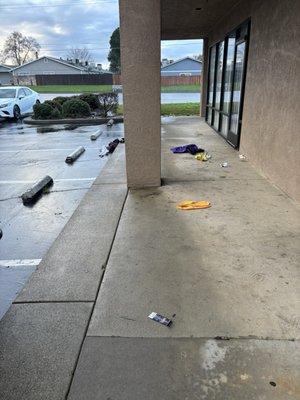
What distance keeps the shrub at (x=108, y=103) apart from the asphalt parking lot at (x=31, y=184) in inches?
179

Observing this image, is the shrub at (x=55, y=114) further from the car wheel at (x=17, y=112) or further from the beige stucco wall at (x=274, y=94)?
the beige stucco wall at (x=274, y=94)

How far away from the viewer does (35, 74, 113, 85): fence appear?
167 ft

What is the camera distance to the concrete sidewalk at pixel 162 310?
2.00m

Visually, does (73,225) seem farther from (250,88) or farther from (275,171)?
(250,88)

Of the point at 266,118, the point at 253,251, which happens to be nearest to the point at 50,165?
the point at 266,118

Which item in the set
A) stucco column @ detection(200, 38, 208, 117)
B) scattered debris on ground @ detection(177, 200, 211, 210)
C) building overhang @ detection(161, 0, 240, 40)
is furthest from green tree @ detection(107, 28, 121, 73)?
scattered debris on ground @ detection(177, 200, 211, 210)

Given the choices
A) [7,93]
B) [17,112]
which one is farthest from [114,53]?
[17,112]

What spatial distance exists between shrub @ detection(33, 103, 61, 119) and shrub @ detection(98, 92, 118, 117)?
92.3 inches

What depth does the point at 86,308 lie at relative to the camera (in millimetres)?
2619

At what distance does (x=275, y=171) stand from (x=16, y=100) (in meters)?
16.0

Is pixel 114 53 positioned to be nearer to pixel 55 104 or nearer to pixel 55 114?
pixel 55 104

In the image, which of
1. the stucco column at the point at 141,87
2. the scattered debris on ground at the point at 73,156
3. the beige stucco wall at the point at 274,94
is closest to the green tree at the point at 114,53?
the scattered debris on ground at the point at 73,156

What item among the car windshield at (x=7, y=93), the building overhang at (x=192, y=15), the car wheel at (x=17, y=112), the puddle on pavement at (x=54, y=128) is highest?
the building overhang at (x=192, y=15)

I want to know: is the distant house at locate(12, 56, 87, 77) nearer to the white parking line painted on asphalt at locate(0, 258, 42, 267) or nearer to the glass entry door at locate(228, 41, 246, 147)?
the glass entry door at locate(228, 41, 246, 147)
